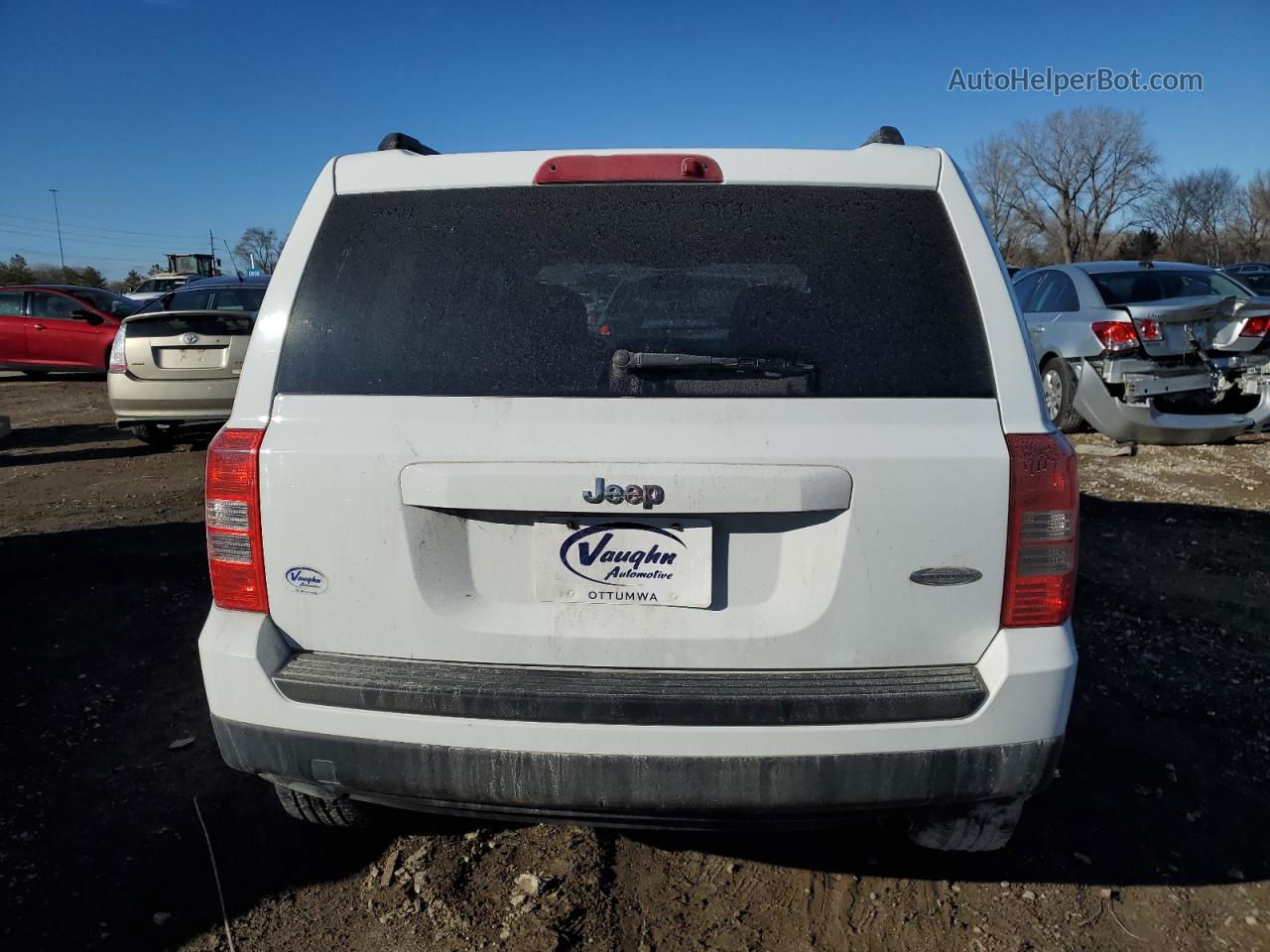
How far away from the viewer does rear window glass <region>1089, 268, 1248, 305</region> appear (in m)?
8.36

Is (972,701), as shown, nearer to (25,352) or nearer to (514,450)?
(514,450)

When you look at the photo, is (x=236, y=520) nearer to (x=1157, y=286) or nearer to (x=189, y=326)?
(x=189, y=326)

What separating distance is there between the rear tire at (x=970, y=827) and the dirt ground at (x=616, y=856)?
263 mm

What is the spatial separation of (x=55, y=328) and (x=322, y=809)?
53.3 feet

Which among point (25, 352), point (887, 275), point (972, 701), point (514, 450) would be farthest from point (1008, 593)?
point (25, 352)

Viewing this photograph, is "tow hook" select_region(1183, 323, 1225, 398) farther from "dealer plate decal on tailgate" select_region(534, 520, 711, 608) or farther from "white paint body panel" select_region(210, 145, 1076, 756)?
"dealer plate decal on tailgate" select_region(534, 520, 711, 608)

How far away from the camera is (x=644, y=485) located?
6.38 ft

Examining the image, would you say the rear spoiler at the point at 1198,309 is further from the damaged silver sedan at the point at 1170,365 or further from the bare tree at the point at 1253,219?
the bare tree at the point at 1253,219

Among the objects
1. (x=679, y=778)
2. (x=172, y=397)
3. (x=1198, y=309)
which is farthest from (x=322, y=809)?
(x=1198, y=309)

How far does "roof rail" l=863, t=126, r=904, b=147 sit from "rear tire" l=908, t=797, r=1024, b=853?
166cm

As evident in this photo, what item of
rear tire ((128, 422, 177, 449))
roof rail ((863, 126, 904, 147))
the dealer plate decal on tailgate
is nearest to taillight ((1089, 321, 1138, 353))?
roof rail ((863, 126, 904, 147))

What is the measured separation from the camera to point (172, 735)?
3410mm

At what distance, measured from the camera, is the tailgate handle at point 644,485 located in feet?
6.35

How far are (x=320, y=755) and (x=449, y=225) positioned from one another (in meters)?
1.28
